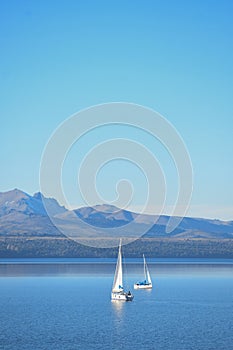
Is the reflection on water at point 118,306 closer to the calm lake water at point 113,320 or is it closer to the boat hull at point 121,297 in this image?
the calm lake water at point 113,320

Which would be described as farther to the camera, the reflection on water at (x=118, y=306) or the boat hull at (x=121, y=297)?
the boat hull at (x=121, y=297)

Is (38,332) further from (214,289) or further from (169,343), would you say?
(214,289)

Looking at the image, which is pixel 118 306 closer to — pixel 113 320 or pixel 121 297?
pixel 121 297

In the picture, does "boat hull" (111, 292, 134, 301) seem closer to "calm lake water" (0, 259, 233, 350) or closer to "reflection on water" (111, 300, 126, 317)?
"reflection on water" (111, 300, 126, 317)

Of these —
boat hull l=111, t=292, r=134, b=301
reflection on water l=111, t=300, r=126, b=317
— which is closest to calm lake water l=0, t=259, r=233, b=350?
reflection on water l=111, t=300, r=126, b=317

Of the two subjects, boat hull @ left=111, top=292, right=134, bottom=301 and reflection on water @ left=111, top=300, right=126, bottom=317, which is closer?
reflection on water @ left=111, top=300, right=126, bottom=317

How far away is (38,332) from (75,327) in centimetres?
440

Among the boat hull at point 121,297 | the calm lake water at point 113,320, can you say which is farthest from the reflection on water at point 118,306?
the boat hull at point 121,297

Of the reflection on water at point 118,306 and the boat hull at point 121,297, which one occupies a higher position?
the boat hull at point 121,297

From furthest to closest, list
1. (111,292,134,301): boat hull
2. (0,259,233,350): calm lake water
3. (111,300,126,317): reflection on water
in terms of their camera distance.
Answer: (111,292,134,301): boat hull < (111,300,126,317): reflection on water < (0,259,233,350): calm lake water

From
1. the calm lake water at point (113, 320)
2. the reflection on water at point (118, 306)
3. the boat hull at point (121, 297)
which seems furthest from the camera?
the boat hull at point (121, 297)

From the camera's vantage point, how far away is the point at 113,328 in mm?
66250

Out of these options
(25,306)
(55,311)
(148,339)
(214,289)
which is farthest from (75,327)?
(214,289)

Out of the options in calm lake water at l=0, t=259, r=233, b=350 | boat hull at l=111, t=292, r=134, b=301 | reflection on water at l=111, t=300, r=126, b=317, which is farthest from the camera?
boat hull at l=111, t=292, r=134, b=301
